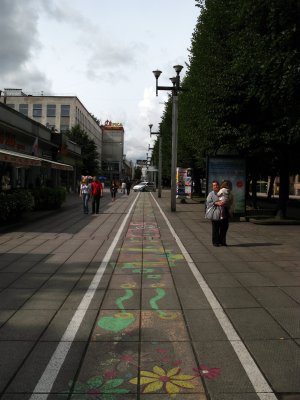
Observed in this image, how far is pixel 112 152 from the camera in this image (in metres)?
134

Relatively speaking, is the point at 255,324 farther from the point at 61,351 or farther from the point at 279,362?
the point at 61,351

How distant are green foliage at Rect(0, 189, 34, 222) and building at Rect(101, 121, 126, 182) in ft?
360

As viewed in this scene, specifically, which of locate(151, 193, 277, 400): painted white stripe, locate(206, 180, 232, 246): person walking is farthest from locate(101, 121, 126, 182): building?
locate(151, 193, 277, 400): painted white stripe

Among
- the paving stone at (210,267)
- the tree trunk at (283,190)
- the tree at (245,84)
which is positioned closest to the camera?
the paving stone at (210,267)

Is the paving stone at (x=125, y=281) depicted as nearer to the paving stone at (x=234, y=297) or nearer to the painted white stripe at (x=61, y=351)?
the painted white stripe at (x=61, y=351)

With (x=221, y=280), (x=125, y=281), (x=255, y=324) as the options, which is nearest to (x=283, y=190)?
(x=221, y=280)

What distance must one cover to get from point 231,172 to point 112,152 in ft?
377

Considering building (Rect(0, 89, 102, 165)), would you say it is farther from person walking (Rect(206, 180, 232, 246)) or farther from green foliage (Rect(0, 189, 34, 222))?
person walking (Rect(206, 180, 232, 246))

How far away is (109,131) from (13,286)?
130600 mm

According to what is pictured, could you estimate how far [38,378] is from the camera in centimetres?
396

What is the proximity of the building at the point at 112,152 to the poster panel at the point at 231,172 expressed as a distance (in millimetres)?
107779

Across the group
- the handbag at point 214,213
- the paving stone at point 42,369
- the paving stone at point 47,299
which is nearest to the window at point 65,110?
the handbag at point 214,213

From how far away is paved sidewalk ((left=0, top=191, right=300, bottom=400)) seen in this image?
3.87m

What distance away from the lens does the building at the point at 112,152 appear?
129 m
